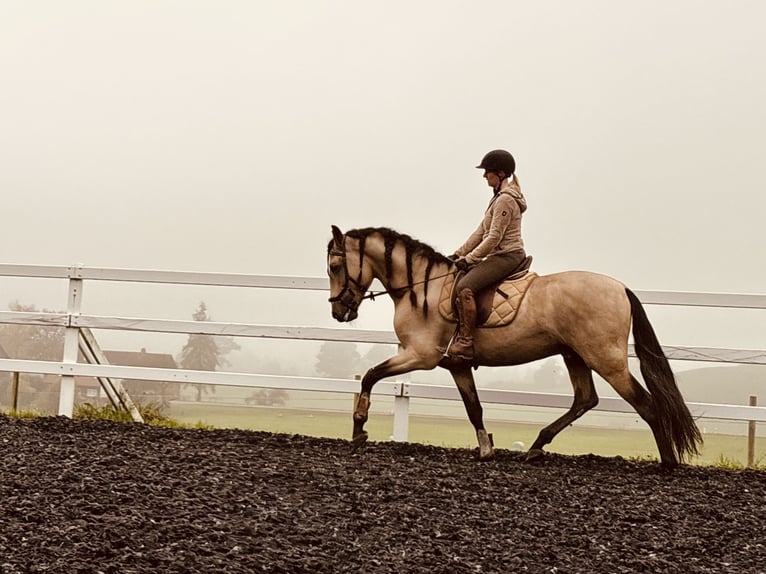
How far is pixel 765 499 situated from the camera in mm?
6262

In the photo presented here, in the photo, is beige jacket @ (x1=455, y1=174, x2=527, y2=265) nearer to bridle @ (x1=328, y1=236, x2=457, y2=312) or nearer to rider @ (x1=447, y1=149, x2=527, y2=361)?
rider @ (x1=447, y1=149, x2=527, y2=361)

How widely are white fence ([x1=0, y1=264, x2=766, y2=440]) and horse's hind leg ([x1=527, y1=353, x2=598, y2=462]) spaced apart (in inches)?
15.1

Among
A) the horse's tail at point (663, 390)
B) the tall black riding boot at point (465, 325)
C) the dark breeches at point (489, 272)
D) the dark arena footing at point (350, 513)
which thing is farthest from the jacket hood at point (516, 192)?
the dark arena footing at point (350, 513)

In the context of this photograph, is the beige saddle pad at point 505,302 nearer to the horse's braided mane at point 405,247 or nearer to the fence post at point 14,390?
the horse's braided mane at point 405,247

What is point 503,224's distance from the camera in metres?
7.16

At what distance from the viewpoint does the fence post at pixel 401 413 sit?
836cm

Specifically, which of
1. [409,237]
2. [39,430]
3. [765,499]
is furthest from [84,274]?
[765,499]

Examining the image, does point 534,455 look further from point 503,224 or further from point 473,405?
point 503,224

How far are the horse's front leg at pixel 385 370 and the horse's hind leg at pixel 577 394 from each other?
1.19 meters

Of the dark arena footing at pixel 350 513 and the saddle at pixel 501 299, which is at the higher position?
the saddle at pixel 501 299

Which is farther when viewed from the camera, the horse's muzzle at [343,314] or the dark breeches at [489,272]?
the horse's muzzle at [343,314]

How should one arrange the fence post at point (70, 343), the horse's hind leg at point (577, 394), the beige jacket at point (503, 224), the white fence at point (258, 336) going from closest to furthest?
the beige jacket at point (503, 224) < the horse's hind leg at point (577, 394) < the white fence at point (258, 336) < the fence post at point (70, 343)

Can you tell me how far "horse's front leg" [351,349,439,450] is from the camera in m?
7.36

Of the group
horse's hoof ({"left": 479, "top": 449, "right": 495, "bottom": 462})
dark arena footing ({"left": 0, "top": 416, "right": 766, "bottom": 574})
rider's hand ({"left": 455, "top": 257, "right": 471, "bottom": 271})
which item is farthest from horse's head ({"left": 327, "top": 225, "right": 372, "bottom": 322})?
horse's hoof ({"left": 479, "top": 449, "right": 495, "bottom": 462})
